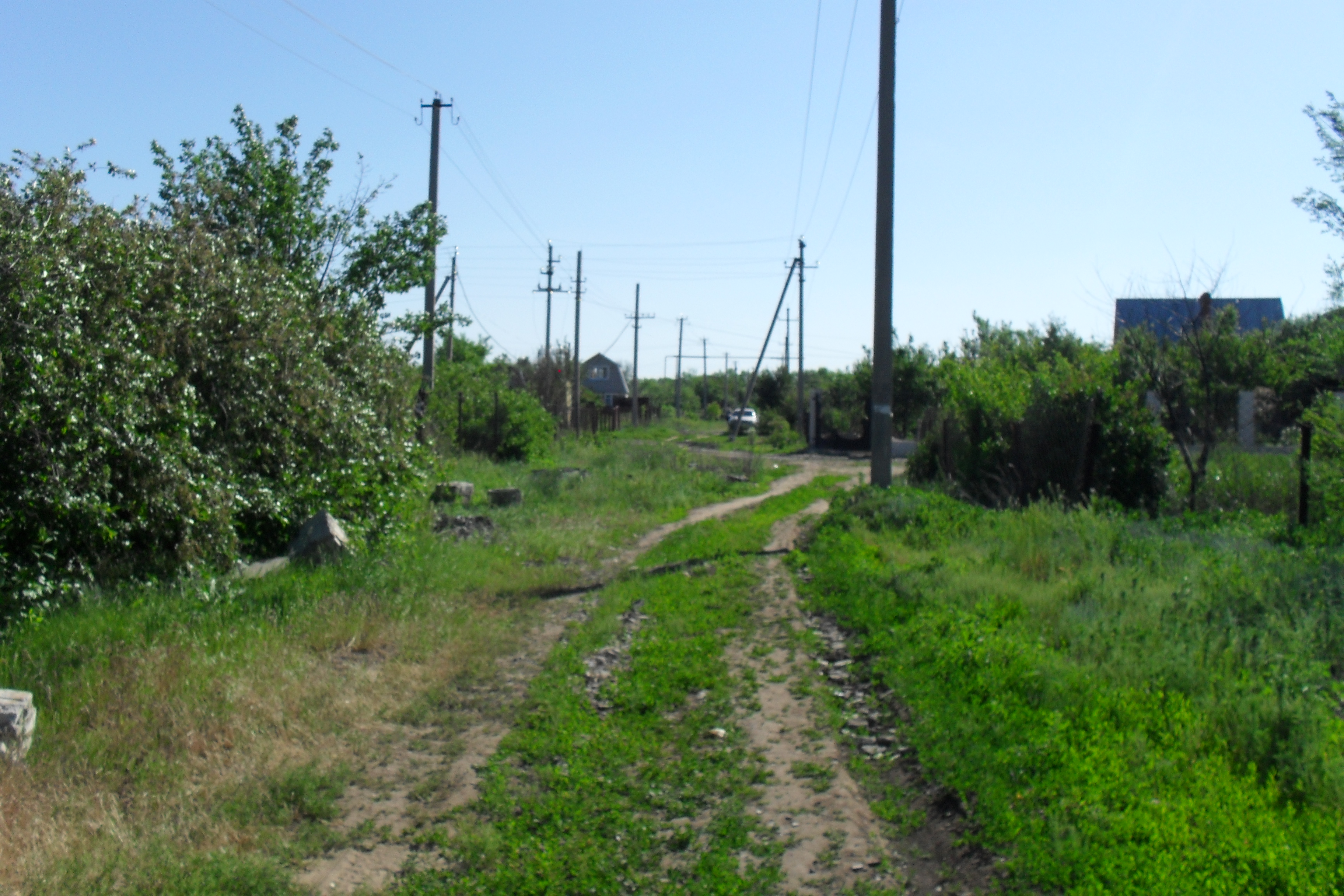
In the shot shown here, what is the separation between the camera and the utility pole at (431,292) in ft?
54.8

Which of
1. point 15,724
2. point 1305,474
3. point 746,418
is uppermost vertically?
point 746,418

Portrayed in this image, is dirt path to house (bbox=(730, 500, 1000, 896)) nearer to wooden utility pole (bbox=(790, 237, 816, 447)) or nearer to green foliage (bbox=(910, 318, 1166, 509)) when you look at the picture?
green foliage (bbox=(910, 318, 1166, 509))

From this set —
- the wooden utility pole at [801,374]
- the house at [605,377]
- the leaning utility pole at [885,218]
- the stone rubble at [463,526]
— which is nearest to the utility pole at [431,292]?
the stone rubble at [463,526]

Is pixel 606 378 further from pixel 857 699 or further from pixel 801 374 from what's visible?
pixel 857 699

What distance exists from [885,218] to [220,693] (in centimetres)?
1204

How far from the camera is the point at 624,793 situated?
5387 mm

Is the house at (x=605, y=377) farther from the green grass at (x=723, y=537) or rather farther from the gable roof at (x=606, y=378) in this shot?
the green grass at (x=723, y=537)

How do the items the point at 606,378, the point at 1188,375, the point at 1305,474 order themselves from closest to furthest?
1. the point at 1305,474
2. the point at 1188,375
3. the point at 606,378

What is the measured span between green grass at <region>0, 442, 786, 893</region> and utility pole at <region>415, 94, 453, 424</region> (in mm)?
6527

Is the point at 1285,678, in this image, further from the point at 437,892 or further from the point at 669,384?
the point at 669,384

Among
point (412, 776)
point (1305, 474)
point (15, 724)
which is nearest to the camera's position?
point (15, 724)

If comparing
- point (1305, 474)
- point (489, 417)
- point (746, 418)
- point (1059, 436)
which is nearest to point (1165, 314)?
point (1059, 436)

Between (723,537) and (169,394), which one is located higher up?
(169,394)

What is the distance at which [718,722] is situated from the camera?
647 centimetres
